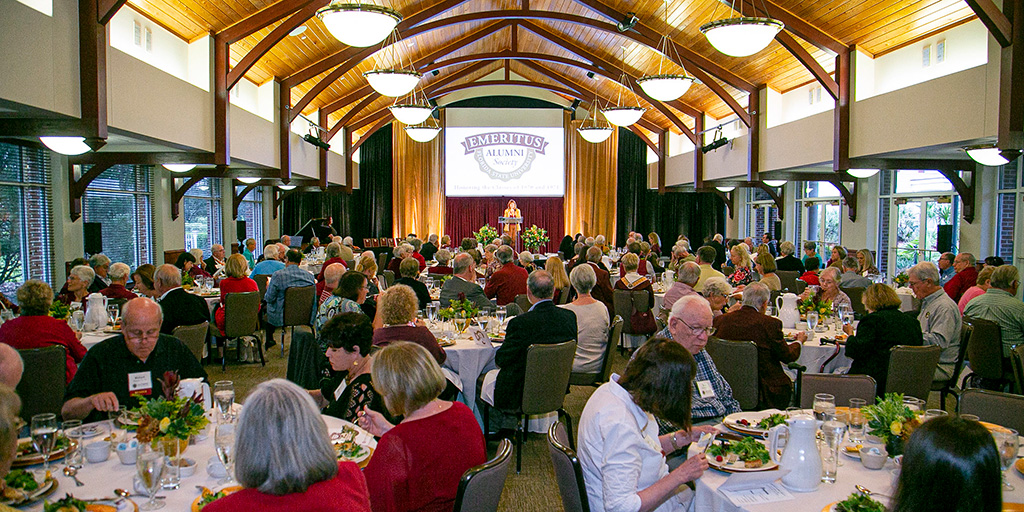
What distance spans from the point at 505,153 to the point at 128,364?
59.8ft

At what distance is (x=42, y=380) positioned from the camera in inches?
155

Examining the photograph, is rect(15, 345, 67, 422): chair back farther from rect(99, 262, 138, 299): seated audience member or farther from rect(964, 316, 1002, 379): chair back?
rect(964, 316, 1002, 379): chair back

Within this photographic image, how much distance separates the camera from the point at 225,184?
15.3 meters

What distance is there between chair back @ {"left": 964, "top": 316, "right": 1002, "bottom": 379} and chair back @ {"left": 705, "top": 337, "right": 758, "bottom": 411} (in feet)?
7.68

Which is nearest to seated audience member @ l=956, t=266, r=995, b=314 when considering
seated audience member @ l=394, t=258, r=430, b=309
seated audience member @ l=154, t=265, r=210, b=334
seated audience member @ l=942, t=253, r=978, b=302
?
seated audience member @ l=942, t=253, r=978, b=302

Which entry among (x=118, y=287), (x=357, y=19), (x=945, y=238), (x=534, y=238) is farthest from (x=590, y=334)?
(x=534, y=238)

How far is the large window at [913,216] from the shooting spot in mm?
11047

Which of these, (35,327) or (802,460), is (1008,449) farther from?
(35,327)

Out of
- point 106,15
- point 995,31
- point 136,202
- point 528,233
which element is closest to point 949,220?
point 995,31

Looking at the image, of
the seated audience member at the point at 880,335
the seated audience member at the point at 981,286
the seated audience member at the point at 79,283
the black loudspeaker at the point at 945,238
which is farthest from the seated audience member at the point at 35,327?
the black loudspeaker at the point at 945,238

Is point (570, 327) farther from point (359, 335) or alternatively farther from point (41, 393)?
point (41, 393)

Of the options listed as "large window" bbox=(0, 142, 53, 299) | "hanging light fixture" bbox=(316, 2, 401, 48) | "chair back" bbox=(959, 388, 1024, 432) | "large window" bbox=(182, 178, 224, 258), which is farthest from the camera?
"large window" bbox=(182, 178, 224, 258)

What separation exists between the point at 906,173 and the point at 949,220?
1.36 metres

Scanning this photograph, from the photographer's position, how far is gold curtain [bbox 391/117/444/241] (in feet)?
70.6
